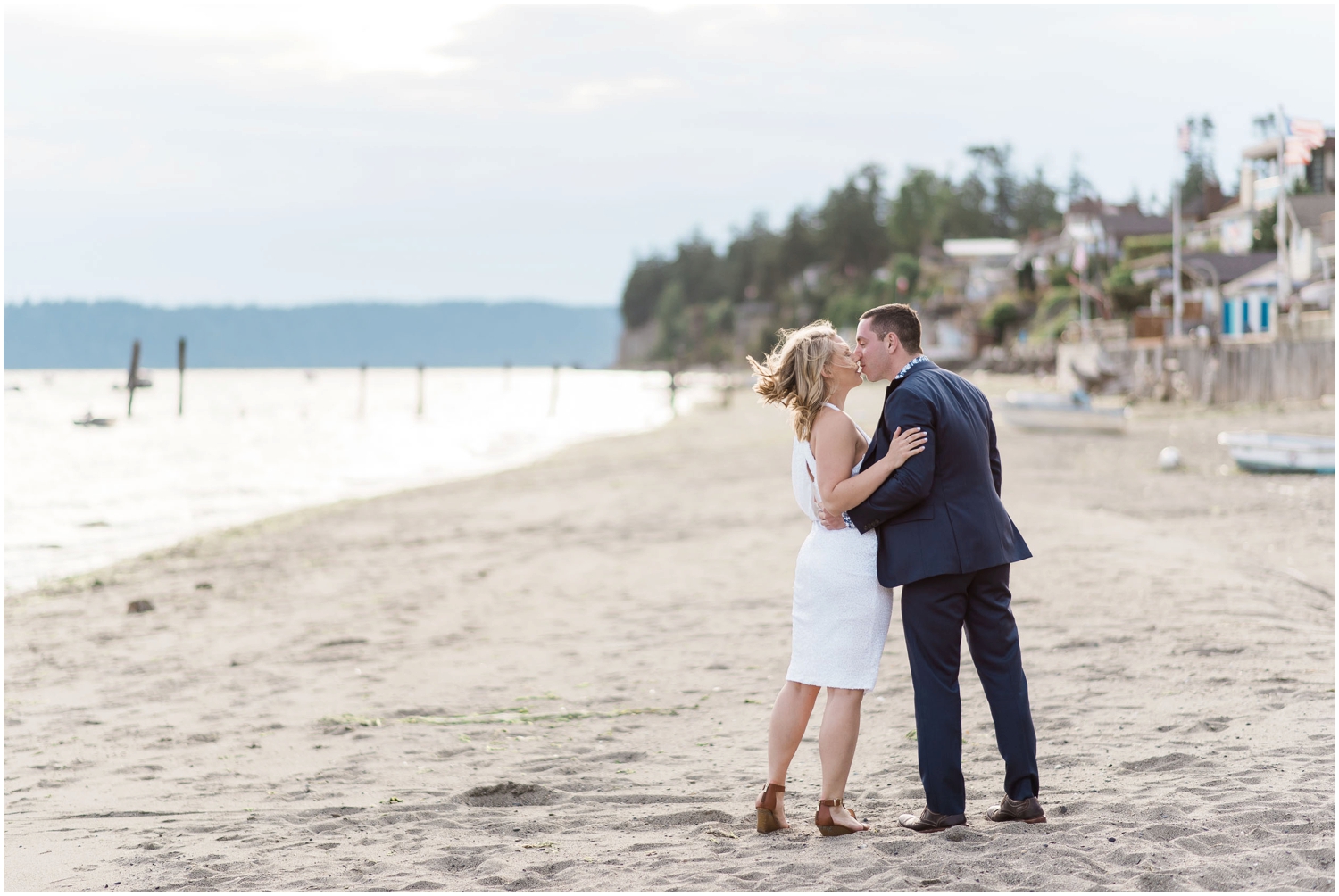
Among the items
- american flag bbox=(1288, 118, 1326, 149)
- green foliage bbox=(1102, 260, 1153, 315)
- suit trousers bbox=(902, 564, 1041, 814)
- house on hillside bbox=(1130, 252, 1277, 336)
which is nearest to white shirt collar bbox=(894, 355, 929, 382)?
suit trousers bbox=(902, 564, 1041, 814)

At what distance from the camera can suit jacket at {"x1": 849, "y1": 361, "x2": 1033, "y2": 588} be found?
425 cm

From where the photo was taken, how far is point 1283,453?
18.1 meters

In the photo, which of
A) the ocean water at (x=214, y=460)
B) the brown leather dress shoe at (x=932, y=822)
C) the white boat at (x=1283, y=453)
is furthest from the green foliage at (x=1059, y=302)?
Answer: the brown leather dress shoe at (x=932, y=822)

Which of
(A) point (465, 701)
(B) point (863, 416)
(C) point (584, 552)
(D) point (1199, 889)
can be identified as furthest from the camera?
(B) point (863, 416)

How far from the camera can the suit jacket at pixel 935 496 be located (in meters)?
4.25

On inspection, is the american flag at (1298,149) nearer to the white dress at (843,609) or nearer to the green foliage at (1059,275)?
the white dress at (843,609)

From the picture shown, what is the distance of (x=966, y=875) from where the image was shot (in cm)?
Result: 407

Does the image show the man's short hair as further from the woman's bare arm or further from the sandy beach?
the sandy beach

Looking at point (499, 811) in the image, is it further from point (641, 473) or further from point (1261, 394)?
point (1261, 394)

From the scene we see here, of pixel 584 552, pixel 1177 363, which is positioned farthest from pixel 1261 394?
pixel 584 552

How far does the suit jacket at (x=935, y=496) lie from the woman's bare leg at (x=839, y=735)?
1.66 ft

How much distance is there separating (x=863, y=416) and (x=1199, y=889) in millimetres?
33620

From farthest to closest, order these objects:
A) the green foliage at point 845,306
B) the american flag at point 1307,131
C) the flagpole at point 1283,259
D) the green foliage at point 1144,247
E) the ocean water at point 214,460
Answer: the green foliage at point 845,306, the green foliage at point 1144,247, the flagpole at point 1283,259, the american flag at point 1307,131, the ocean water at point 214,460

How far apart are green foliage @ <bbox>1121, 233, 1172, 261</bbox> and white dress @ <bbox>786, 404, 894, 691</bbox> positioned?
2526 inches
